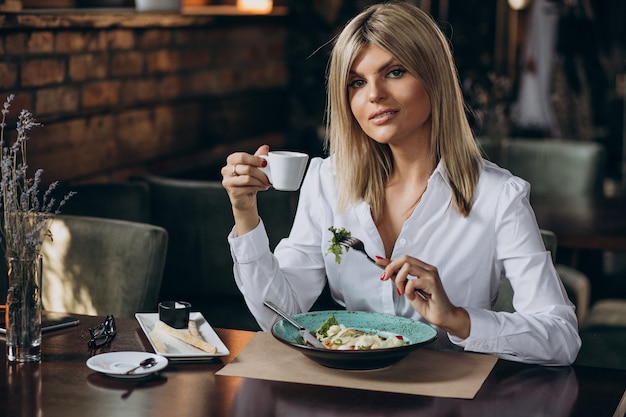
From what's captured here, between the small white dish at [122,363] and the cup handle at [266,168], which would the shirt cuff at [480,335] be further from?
the small white dish at [122,363]

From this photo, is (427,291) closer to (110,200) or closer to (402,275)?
(402,275)

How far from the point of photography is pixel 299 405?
1553mm

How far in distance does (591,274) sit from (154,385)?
8.47ft

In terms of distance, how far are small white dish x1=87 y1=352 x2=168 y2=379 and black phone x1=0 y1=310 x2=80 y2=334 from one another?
0.23m

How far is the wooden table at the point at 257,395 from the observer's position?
1528mm

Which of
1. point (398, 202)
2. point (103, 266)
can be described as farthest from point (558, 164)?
point (103, 266)

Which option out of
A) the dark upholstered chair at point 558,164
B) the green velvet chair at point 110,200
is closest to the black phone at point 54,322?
the green velvet chair at point 110,200

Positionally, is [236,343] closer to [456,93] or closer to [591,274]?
[456,93]

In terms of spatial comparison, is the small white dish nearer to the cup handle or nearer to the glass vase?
the glass vase

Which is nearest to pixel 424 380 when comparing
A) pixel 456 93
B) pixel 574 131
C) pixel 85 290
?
pixel 456 93

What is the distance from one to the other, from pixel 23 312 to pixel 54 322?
24 cm

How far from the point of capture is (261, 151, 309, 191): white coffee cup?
174cm

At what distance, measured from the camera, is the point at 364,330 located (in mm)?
1880

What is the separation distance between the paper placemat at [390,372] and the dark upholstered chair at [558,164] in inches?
95.3
